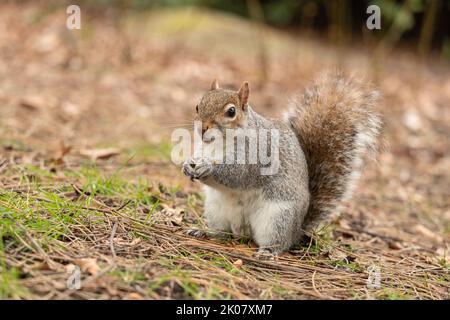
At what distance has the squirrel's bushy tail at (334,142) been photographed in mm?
2607

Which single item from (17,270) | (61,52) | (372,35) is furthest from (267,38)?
(17,270)

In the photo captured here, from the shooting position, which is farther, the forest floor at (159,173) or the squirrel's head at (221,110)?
the squirrel's head at (221,110)

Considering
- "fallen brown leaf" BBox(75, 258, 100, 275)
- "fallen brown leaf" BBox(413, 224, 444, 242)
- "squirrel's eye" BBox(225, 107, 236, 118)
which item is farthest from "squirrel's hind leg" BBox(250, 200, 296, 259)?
"fallen brown leaf" BBox(413, 224, 444, 242)

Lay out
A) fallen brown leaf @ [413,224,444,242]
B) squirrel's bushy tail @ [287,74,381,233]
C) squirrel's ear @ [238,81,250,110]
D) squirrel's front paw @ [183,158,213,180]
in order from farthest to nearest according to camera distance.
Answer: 1. fallen brown leaf @ [413,224,444,242]
2. squirrel's bushy tail @ [287,74,381,233]
3. squirrel's ear @ [238,81,250,110]
4. squirrel's front paw @ [183,158,213,180]

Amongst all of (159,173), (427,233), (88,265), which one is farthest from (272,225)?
(427,233)

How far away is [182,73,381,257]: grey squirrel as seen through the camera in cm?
228

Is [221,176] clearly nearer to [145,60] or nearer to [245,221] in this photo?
[245,221]

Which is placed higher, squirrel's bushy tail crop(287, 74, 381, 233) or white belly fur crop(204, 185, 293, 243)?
squirrel's bushy tail crop(287, 74, 381, 233)

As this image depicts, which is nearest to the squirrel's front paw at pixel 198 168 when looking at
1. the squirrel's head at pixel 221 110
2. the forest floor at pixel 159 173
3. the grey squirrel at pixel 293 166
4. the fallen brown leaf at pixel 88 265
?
the grey squirrel at pixel 293 166

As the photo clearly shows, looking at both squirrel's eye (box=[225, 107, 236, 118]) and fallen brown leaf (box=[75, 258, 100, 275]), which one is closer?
fallen brown leaf (box=[75, 258, 100, 275])

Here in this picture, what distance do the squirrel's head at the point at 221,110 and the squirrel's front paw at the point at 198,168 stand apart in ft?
0.40

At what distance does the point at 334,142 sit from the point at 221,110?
2.01 ft

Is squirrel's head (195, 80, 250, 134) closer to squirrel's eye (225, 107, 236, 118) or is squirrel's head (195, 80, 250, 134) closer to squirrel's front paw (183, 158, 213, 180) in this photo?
squirrel's eye (225, 107, 236, 118)

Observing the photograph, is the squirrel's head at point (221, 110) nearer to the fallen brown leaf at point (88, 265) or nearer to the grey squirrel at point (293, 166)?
the grey squirrel at point (293, 166)
